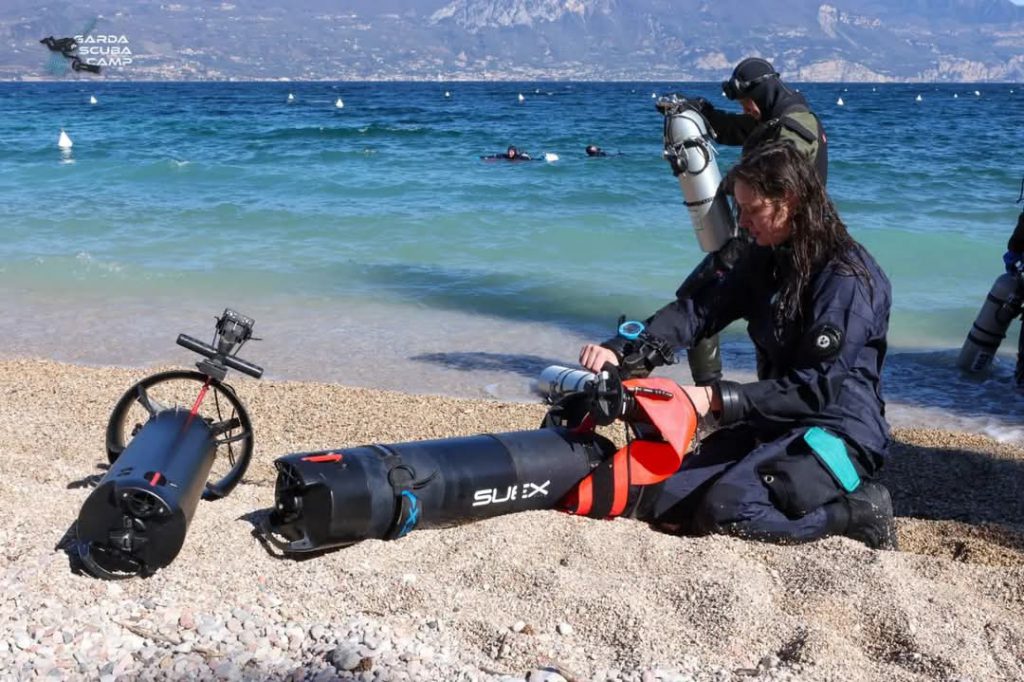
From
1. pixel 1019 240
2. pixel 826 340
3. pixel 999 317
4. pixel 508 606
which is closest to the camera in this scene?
pixel 508 606

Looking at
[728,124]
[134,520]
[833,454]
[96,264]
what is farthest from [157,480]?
[96,264]

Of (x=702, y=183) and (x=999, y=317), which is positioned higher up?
(x=702, y=183)

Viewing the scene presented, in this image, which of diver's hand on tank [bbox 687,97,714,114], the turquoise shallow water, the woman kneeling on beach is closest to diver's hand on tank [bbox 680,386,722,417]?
the woman kneeling on beach

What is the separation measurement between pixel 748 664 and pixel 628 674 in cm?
30

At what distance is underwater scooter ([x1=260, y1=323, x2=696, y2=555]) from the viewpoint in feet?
10.1

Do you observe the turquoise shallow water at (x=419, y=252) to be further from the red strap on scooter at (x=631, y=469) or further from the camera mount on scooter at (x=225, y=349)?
the camera mount on scooter at (x=225, y=349)

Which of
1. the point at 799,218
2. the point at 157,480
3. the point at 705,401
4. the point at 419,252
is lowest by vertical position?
the point at 419,252

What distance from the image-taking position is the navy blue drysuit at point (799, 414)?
11.0ft

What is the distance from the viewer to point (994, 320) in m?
6.80

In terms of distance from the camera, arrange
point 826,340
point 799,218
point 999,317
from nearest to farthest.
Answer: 1. point 826,340
2. point 799,218
3. point 999,317

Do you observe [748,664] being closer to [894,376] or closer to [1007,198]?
[894,376]

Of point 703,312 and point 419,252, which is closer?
point 703,312

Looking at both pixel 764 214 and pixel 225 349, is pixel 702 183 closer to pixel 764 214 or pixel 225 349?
pixel 764 214

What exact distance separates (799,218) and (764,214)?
11 cm
